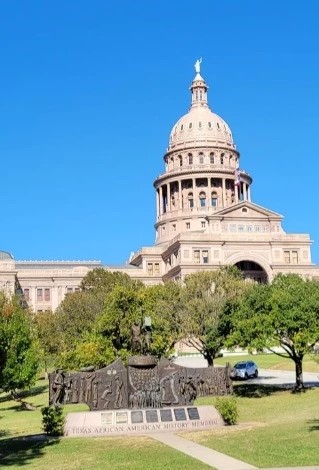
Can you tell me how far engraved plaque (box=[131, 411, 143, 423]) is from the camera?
1035 inches

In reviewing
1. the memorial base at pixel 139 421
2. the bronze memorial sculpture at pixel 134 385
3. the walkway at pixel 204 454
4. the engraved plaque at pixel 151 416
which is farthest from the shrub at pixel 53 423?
the walkway at pixel 204 454

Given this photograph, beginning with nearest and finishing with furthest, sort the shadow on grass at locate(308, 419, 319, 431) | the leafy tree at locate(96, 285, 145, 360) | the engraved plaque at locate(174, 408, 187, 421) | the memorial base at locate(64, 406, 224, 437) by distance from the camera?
the shadow on grass at locate(308, 419, 319, 431), the memorial base at locate(64, 406, 224, 437), the engraved plaque at locate(174, 408, 187, 421), the leafy tree at locate(96, 285, 145, 360)

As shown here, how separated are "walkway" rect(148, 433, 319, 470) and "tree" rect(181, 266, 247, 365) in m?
23.5

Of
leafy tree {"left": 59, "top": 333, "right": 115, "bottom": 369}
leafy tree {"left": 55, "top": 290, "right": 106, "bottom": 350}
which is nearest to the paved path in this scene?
leafy tree {"left": 59, "top": 333, "right": 115, "bottom": 369}

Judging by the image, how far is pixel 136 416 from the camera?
26500 millimetres

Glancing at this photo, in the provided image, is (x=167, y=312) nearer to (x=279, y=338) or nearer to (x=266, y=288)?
(x=266, y=288)

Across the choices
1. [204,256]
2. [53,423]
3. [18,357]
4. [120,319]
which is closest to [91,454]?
[53,423]

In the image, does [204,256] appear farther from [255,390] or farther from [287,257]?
[255,390]

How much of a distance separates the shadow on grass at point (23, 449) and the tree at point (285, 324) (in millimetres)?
18025

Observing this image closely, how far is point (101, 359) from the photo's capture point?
4325cm

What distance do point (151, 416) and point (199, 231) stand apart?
84.1 metres

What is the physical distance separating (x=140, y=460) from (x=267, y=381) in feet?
95.2

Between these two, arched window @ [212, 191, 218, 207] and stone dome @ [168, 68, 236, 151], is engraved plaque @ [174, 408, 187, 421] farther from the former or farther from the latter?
stone dome @ [168, 68, 236, 151]

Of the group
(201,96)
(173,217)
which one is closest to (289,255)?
(173,217)
